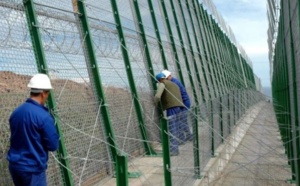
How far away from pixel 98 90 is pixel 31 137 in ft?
8.74

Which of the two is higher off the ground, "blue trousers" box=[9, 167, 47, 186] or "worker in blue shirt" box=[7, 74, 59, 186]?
"worker in blue shirt" box=[7, 74, 59, 186]

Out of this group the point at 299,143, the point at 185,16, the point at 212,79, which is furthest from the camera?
the point at 212,79

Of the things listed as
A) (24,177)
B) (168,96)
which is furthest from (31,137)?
Result: (168,96)

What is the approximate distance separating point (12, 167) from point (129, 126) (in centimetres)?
387

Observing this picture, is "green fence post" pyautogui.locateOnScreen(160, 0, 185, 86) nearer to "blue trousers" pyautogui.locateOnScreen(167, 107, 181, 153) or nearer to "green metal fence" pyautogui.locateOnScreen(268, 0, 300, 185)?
"green metal fence" pyautogui.locateOnScreen(268, 0, 300, 185)

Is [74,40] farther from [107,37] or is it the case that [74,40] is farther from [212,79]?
[212,79]

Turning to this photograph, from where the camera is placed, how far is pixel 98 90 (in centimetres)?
670

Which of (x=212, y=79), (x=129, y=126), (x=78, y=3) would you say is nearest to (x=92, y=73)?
(x=78, y=3)

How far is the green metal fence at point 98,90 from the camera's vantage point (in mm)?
4980

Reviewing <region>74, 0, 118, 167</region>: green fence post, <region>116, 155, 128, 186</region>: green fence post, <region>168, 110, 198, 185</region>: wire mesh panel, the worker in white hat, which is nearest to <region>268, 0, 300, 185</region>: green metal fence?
<region>168, 110, 198, 185</region>: wire mesh panel

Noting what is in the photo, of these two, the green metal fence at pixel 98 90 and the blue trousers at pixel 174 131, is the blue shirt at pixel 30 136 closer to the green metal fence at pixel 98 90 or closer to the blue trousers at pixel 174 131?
the green metal fence at pixel 98 90

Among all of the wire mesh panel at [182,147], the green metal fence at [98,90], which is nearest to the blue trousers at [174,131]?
the wire mesh panel at [182,147]

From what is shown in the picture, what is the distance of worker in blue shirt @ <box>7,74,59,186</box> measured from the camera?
407 centimetres

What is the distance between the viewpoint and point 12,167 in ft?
13.6
